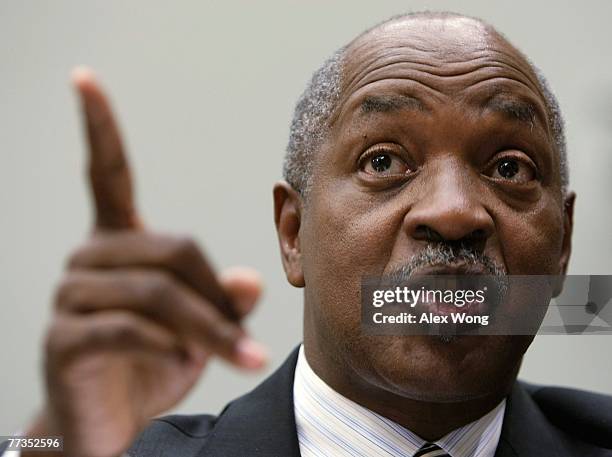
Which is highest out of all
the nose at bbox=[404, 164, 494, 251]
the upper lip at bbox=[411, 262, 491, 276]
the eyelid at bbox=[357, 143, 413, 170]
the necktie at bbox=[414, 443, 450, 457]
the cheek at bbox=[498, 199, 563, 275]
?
the eyelid at bbox=[357, 143, 413, 170]

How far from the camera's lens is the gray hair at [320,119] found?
5.38ft

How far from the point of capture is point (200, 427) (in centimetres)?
163

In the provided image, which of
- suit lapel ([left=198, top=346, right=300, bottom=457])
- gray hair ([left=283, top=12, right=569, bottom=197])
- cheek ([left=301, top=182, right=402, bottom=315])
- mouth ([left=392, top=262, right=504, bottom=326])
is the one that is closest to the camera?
mouth ([left=392, top=262, right=504, bottom=326])

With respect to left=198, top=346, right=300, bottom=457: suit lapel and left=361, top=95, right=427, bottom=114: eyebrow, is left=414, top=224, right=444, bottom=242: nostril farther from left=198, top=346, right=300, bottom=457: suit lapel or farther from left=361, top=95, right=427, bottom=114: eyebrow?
left=198, top=346, right=300, bottom=457: suit lapel

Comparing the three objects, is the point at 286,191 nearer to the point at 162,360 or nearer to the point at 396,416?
the point at 396,416

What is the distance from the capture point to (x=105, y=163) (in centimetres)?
91

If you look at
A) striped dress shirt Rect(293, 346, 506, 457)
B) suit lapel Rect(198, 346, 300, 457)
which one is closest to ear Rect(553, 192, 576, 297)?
striped dress shirt Rect(293, 346, 506, 457)

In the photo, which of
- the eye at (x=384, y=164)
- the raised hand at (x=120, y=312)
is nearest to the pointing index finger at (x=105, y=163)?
the raised hand at (x=120, y=312)

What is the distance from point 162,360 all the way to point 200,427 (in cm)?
70

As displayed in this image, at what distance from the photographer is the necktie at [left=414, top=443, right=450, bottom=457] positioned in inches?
58.9

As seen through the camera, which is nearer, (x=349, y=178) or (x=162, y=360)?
(x=162, y=360)

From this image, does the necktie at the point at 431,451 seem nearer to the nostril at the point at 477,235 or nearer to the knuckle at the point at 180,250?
the nostril at the point at 477,235

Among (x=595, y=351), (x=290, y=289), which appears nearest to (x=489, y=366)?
(x=290, y=289)

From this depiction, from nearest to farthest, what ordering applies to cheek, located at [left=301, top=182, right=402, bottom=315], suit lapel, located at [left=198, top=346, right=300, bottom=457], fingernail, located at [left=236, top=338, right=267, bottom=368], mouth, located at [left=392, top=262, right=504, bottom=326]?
fingernail, located at [left=236, top=338, right=267, bottom=368]
mouth, located at [left=392, top=262, right=504, bottom=326]
cheek, located at [left=301, top=182, right=402, bottom=315]
suit lapel, located at [left=198, top=346, right=300, bottom=457]
